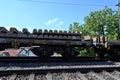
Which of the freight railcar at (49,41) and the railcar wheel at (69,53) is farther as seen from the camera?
the railcar wheel at (69,53)

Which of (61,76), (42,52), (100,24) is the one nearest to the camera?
(61,76)

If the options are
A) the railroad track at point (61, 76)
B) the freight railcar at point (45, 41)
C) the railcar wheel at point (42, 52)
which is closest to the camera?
the railroad track at point (61, 76)

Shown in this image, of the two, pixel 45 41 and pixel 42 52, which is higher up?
pixel 45 41

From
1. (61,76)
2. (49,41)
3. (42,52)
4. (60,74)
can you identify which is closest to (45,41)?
(49,41)

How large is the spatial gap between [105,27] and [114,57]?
1053 inches

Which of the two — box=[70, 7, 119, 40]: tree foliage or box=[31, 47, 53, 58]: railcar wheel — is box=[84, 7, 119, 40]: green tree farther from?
box=[31, 47, 53, 58]: railcar wheel

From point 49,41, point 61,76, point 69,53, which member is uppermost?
point 49,41

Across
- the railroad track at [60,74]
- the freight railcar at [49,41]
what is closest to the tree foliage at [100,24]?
the freight railcar at [49,41]

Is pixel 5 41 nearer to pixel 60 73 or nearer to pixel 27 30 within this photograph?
pixel 27 30

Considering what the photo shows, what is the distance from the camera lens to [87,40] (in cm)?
1188

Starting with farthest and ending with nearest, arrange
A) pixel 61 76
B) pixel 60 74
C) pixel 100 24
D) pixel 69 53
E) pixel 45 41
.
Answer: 1. pixel 100 24
2. pixel 69 53
3. pixel 45 41
4. pixel 60 74
5. pixel 61 76

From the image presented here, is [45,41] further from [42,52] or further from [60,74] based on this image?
[60,74]

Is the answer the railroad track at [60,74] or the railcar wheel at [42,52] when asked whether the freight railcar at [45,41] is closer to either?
the railcar wheel at [42,52]

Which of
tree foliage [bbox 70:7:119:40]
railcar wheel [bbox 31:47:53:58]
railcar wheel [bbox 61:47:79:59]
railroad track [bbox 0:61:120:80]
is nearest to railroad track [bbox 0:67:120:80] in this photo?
railroad track [bbox 0:61:120:80]
